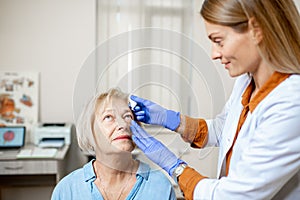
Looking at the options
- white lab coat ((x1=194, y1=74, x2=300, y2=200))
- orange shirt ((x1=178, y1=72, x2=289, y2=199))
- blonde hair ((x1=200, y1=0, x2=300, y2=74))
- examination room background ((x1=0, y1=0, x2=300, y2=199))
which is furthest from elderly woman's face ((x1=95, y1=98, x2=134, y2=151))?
examination room background ((x1=0, y1=0, x2=300, y2=199))

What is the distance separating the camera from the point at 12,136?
287 cm

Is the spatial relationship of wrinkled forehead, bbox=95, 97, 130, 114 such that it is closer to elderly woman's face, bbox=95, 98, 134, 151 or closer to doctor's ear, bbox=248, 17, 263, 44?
elderly woman's face, bbox=95, 98, 134, 151

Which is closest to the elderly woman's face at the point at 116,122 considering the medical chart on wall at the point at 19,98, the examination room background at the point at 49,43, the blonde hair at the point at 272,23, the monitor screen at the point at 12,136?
the blonde hair at the point at 272,23

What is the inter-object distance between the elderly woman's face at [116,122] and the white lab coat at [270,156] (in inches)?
13.6

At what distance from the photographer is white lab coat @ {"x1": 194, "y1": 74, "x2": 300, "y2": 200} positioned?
0.91 m

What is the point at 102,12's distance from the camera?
2637mm

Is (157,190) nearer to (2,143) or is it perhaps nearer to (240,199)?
(240,199)

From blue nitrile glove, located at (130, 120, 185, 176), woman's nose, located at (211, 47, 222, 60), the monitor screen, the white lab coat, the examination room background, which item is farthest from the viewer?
the examination room background

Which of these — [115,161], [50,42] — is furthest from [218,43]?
[50,42]

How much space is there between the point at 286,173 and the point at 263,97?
8.6 inches

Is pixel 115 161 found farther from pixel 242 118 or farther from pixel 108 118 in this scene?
pixel 242 118

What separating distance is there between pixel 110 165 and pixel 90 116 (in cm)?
20

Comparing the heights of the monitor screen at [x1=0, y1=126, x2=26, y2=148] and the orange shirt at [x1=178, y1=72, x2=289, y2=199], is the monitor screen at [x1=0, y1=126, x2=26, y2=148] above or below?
below

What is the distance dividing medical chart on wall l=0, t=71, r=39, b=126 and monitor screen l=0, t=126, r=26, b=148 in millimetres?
127
